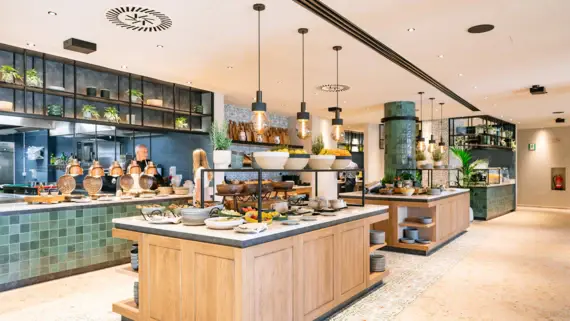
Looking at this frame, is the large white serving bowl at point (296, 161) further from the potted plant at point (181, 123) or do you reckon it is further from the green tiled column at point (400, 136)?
the green tiled column at point (400, 136)

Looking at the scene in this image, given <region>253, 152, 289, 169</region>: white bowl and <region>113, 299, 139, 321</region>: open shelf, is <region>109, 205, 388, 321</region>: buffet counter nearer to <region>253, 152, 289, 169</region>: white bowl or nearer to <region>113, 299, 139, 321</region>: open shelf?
<region>113, 299, 139, 321</region>: open shelf

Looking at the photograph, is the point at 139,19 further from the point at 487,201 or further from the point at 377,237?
the point at 487,201

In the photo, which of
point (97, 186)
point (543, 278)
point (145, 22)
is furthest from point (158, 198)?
point (543, 278)

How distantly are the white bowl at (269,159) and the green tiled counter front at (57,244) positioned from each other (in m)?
3.25

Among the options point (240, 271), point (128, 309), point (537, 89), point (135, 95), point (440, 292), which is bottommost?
point (440, 292)

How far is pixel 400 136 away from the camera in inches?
350

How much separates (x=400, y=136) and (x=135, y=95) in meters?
5.63

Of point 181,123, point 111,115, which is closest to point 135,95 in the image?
point 111,115

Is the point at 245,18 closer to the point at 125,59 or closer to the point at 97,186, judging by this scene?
the point at 125,59

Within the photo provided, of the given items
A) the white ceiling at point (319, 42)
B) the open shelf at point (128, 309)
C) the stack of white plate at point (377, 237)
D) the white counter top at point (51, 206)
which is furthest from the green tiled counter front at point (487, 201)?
the open shelf at point (128, 309)

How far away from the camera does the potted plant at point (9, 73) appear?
201 inches

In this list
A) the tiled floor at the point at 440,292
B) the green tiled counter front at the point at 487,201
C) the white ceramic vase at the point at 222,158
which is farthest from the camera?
the green tiled counter front at the point at 487,201

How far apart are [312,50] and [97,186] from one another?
3720 millimetres

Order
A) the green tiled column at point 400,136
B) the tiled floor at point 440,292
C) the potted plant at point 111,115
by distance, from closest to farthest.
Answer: the tiled floor at point 440,292, the potted plant at point 111,115, the green tiled column at point 400,136
